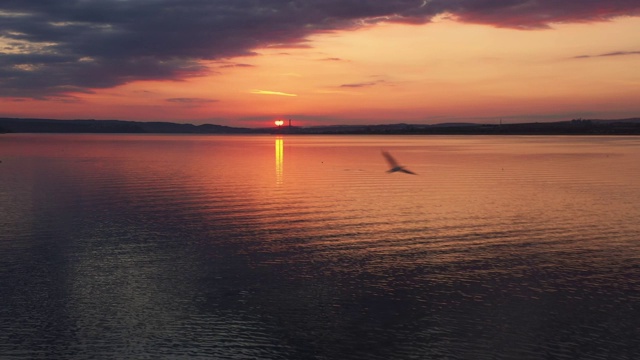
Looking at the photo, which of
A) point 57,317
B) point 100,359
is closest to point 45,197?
point 57,317

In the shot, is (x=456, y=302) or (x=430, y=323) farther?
(x=456, y=302)

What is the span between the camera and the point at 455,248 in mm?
26203

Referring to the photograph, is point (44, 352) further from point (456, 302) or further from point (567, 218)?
point (567, 218)

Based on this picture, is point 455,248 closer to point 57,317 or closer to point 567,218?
point 567,218

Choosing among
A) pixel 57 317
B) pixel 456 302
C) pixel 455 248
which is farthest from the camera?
pixel 455 248

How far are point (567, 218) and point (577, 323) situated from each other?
18615 millimetres

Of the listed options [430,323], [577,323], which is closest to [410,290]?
[430,323]

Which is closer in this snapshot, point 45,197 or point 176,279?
point 176,279

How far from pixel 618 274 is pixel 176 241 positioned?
60.9 ft

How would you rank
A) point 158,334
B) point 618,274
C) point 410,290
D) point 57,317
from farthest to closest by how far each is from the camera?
1. point 618,274
2. point 410,290
3. point 57,317
4. point 158,334

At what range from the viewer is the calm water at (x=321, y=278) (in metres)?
15.6

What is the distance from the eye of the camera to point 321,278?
2148cm

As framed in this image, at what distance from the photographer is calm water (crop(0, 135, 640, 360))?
1563cm

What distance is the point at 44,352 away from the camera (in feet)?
48.9
